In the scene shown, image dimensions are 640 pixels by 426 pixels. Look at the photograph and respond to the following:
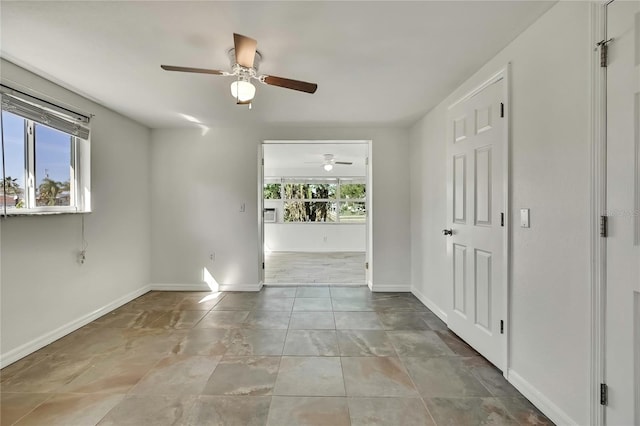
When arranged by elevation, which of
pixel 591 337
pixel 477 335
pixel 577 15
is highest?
pixel 577 15

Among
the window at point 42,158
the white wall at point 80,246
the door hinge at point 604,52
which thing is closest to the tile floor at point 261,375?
the white wall at point 80,246

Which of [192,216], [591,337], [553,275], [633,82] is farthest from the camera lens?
[192,216]

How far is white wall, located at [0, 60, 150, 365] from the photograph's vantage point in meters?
2.10

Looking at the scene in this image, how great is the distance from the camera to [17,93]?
2068mm

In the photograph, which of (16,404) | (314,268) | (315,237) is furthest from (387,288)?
(315,237)

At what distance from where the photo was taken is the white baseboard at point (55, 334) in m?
2.06

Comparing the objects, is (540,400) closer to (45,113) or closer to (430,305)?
(430,305)

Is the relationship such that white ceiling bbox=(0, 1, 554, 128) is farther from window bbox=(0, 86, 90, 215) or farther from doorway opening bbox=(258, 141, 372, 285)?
doorway opening bbox=(258, 141, 372, 285)

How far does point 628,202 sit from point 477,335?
147 cm

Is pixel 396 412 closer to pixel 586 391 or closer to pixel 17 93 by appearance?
pixel 586 391

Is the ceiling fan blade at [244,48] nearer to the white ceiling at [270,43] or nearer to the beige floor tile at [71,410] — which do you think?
the white ceiling at [270,43]

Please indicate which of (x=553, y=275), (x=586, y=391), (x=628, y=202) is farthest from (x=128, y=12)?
(x=586, y=391)

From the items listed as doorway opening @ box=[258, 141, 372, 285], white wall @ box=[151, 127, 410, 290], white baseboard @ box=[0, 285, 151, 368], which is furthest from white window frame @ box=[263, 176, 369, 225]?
white baseboard @ box=[0, 285, 151, 368]

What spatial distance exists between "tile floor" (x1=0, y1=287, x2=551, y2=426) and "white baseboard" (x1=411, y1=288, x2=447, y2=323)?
0.06 meters
